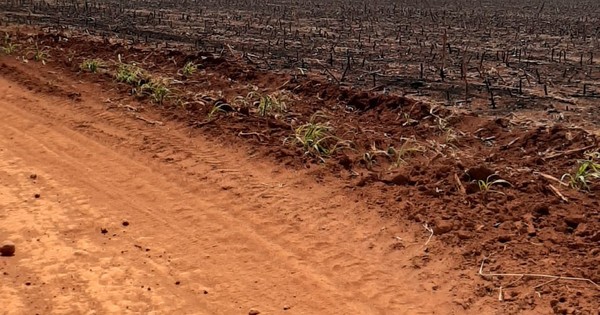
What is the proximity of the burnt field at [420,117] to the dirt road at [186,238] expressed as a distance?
26 centimetres

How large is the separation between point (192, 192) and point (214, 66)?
503cm

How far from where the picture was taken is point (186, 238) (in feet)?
16.0

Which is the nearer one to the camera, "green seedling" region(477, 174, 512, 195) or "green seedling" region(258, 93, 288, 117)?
"green seedling" region(477, 174, 512, 195)

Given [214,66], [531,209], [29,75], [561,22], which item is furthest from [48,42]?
[561,22]

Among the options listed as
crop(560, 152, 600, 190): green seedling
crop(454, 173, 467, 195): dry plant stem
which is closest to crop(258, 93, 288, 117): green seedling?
crop(454, 173, 467, 195): dry plant stem

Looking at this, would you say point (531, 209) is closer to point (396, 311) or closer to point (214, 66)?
point (396, 311)

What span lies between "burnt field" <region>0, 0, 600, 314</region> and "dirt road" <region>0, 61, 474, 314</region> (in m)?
0.26

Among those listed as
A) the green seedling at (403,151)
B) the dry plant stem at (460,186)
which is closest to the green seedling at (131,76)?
the green seedling at (403,151)

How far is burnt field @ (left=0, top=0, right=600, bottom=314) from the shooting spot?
15.1 ft

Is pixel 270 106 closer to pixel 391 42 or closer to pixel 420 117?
pixel 420 117

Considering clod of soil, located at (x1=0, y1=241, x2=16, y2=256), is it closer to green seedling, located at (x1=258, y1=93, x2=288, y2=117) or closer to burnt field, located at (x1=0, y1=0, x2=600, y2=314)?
burnt field, located at (x1=0, y1=0, x2=600, y2=314)

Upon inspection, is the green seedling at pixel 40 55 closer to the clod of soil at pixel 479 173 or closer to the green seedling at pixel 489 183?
the clod of soil at pixel 479 173

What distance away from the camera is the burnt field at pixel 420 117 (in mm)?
4617

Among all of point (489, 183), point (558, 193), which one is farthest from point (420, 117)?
point (558, 193)
